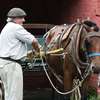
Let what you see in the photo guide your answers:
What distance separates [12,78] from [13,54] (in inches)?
16.4

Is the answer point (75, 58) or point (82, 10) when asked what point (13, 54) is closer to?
point (75, 58)

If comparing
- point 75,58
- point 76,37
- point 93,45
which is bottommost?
point 75,58

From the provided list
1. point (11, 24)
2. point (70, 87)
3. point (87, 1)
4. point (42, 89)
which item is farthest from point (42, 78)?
point (11, 24)

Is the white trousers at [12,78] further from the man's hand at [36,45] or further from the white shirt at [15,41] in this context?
the man's hand at [36,45]

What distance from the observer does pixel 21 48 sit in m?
9.62

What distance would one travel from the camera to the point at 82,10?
Result: 14555 mm

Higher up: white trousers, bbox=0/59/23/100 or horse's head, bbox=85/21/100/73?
horse's head, bbox=85/21/100/73

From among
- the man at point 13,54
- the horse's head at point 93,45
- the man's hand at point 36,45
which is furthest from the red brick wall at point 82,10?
the man at point 13,54

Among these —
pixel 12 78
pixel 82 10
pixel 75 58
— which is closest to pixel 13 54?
pixel 12 78

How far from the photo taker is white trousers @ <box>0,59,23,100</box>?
957 cm

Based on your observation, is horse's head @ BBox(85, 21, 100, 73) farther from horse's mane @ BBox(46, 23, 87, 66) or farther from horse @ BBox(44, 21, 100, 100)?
horse's mane @ BBox(46, 23, 87, 66)

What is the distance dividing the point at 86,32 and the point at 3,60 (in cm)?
198

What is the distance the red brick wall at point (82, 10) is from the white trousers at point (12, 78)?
456 cm

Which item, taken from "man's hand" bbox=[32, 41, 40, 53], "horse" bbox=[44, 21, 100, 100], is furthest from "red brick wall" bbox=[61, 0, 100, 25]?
"man's hand" bbox=[32, 41, 40, 53]
